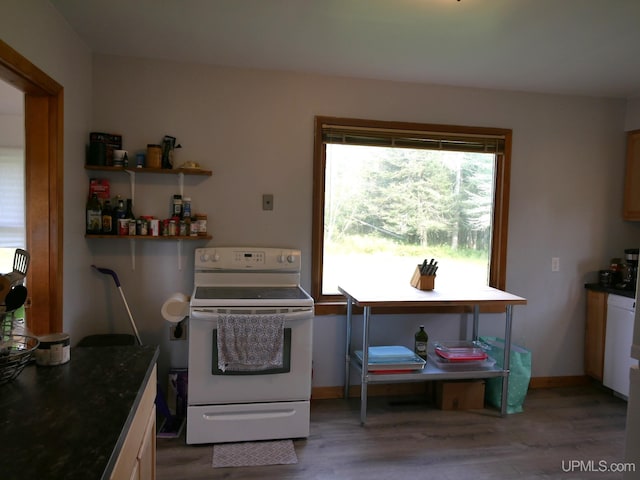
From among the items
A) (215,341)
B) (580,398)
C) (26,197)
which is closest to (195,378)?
(215,341)

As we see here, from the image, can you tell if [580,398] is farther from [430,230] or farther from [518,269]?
[430,230]

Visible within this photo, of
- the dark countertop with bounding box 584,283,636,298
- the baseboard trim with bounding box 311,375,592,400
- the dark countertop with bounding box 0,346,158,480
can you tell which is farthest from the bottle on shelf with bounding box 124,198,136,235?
the dark countertop with bounding box 584,283,636,298

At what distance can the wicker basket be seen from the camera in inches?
47.5

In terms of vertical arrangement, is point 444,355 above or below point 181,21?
below

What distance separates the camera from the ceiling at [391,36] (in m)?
2.03

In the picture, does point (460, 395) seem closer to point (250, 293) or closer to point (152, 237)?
point (250, 293)

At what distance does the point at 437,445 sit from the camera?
253 cm

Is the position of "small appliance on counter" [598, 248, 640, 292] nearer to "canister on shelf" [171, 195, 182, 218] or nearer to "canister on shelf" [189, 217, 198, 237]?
"canister on shelf" [189, 217, 198, 237]

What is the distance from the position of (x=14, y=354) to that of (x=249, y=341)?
1.25 metres

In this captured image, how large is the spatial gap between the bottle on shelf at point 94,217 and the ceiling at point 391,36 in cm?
98

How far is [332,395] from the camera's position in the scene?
3145 mm

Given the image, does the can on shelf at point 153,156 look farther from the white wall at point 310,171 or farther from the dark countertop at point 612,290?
the dark countertop at point 612,290

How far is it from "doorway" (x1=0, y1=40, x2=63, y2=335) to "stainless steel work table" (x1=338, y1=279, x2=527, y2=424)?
5.55 feet

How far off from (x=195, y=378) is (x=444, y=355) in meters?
1.64
